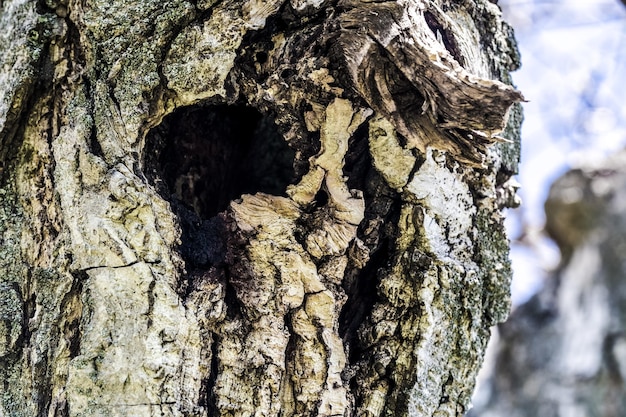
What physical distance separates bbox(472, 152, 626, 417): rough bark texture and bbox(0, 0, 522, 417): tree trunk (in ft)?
6.14

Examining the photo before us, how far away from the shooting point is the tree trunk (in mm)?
836

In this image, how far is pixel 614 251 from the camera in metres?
2.87

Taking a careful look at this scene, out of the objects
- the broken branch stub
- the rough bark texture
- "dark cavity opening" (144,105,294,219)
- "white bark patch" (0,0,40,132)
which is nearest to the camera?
the broken branch stub

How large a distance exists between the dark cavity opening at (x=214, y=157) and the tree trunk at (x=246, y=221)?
0.15 ft

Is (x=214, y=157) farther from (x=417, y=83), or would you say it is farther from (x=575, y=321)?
(x=575, y=321)

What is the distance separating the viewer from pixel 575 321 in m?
2.79

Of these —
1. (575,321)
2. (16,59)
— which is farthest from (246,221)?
(575,321)

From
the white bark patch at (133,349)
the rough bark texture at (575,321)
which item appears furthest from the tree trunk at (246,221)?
the rough bark texture at (575,321)

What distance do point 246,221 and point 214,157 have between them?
335 mm

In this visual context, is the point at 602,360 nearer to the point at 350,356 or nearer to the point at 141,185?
the point at 350,356

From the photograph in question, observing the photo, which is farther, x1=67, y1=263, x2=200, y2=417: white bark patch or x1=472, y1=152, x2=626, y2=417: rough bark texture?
x1=472, y1=152, x2=626, y2=417: rough bark texture

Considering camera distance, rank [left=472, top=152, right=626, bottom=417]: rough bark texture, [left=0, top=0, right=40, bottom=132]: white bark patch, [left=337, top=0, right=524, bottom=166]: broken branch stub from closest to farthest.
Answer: [left=337, top=0, right=524, bottom=166]: broken branch stub
[left=0, top=0, right=40, bottom=132]: white bark patch
[left=472, top=152, right=626, bottom=417]: rough bark texture

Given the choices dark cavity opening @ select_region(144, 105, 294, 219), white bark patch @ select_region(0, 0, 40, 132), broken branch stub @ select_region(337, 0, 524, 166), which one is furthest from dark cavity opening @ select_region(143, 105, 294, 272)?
broken branch stub @ select_region(337, 0, 524, 166)

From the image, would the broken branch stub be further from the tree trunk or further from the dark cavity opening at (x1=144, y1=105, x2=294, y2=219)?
the dark cavity opening at (x1=144, y1=105, x2=294, y2=219)
